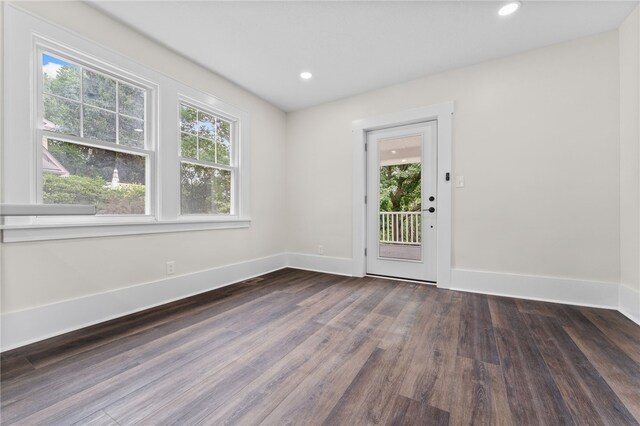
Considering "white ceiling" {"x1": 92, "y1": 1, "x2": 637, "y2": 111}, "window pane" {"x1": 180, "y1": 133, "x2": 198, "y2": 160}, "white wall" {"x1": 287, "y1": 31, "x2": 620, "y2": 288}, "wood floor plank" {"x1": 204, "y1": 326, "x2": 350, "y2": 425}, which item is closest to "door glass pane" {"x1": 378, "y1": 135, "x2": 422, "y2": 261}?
"white wall" {"x1": 287, "y1": 31, "x2": 620, "y2": 288}

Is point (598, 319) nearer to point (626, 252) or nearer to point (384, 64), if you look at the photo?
point (626, 252)

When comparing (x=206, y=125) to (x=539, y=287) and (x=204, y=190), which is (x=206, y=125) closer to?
(x=204, y=190)

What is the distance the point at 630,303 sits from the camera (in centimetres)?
215

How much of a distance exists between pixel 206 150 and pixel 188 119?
38cm

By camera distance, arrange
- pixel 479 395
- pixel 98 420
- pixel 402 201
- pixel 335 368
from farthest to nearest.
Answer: pixel 402 201, pixel 335 368, pixel 479 395, pixel 98 420

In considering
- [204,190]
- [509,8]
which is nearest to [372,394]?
[204,190]

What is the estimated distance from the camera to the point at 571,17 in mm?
2154

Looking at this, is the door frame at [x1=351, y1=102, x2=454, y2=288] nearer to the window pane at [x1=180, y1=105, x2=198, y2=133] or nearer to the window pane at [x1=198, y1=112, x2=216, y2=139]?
the window pane at [x1=198, y1=112, x2=216, y2=139]

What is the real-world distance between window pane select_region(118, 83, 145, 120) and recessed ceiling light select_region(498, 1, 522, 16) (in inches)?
128

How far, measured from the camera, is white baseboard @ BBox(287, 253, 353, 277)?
12.1ft

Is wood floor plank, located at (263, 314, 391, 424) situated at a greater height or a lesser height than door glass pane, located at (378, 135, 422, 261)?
lesser

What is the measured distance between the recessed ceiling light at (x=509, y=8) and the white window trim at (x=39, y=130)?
289cm

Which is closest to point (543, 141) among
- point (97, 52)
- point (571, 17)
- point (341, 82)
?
point (571, 17)

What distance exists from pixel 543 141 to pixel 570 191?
1.80 ft
